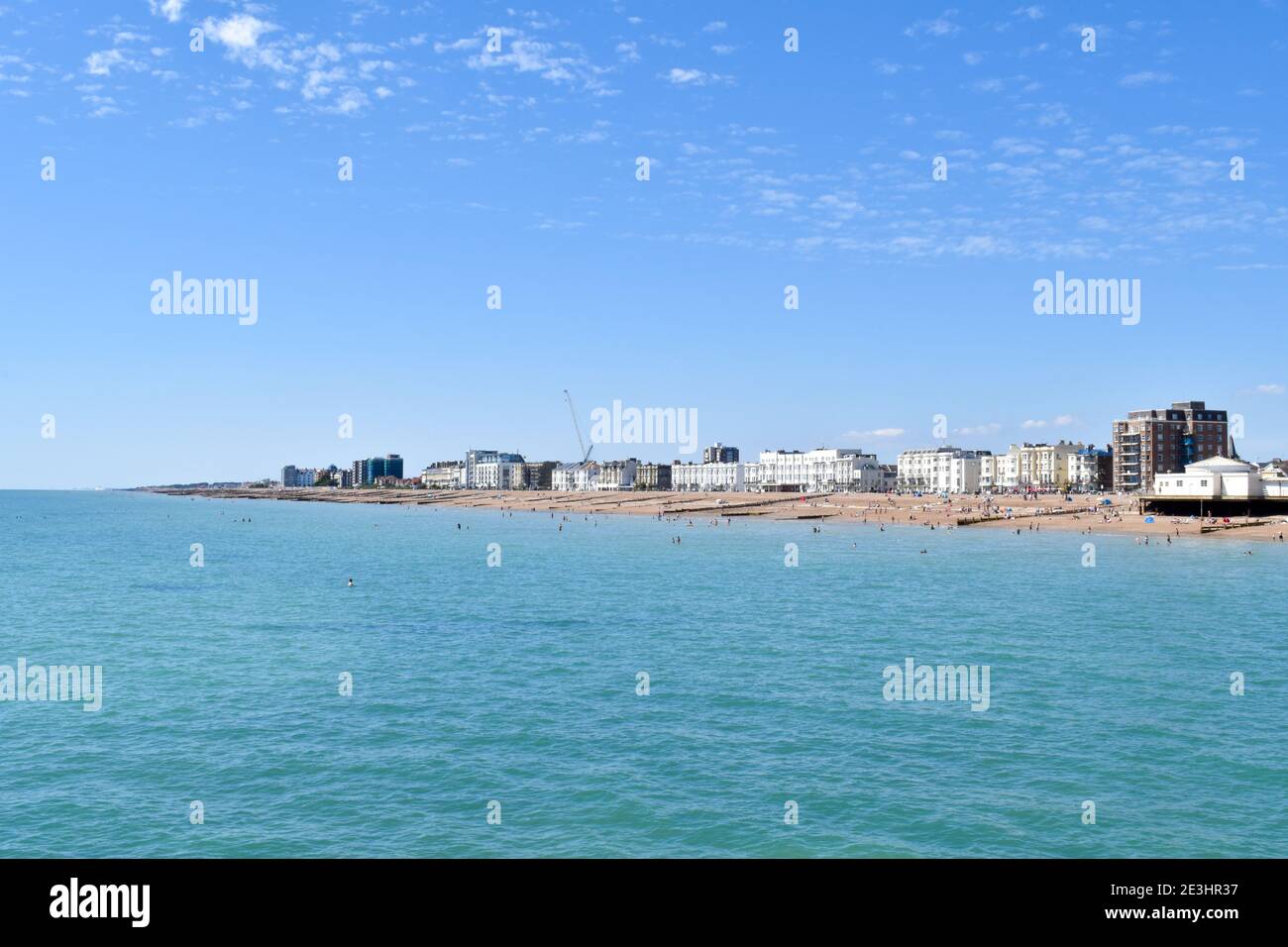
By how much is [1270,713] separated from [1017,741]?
10010mm

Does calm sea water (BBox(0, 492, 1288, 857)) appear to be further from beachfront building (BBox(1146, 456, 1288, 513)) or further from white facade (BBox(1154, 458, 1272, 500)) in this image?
white facade (BBox(1154, 458, 1272, 500))

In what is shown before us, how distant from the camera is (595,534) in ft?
445

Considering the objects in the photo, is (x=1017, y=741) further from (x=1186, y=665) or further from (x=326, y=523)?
(x=326, y=523)

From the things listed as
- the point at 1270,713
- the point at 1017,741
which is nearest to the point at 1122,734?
the point at 1017,741

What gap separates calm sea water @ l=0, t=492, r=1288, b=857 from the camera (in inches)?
830

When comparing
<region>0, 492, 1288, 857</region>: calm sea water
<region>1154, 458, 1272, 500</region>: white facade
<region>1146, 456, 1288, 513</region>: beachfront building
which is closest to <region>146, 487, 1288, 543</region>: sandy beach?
<region>1146, 456, 1288, 513</region>: beachfront building

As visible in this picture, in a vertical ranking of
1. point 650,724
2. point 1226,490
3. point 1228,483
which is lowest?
point 650,724

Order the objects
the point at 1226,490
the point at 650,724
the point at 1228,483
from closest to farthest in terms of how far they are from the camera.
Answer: the point at 650,724 → the point at 1226,490 → the point at 1228,483

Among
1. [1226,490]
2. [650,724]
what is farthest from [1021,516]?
[650,724]

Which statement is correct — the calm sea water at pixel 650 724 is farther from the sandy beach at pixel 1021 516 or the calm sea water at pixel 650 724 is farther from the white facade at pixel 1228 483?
the white facade at pixel 1228 483

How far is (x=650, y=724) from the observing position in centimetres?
2952

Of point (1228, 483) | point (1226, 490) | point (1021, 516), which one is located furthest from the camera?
point (1021, 516)

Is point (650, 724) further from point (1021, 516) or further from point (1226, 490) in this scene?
point (1226, 490)
